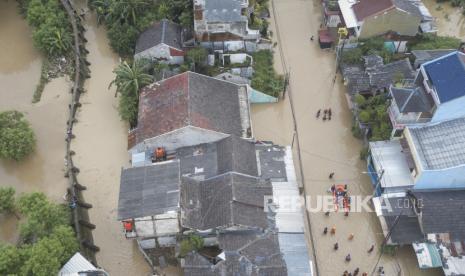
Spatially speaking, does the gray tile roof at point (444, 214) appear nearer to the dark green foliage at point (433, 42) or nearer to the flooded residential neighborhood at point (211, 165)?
the flooded residential neighborhood at point (211, 165)

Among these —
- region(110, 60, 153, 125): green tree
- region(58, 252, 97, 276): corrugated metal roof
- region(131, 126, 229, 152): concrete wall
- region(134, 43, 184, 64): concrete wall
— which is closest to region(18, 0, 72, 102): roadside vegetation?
region(134, 43, 184, 64): concrete wall

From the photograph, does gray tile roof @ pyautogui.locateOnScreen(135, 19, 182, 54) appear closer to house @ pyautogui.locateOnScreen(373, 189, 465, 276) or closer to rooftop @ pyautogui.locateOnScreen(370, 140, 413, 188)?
rooftop @ pyautogui.locateOnScreen(370, 140, 413, 188)

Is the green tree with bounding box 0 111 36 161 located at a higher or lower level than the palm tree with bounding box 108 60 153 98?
lower

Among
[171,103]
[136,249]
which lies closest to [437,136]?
[171,103]

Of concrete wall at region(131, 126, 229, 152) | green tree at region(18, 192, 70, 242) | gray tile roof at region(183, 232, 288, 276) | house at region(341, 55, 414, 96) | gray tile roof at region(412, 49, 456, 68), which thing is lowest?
gray tile roof at region(183, 232, 288, 276)

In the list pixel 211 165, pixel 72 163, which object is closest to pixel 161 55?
pixel 72 163

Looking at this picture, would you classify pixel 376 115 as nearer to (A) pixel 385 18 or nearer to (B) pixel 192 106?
(A) pixel 385 18
